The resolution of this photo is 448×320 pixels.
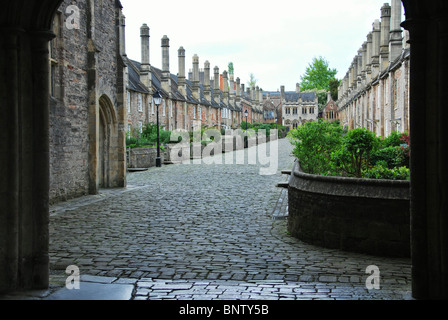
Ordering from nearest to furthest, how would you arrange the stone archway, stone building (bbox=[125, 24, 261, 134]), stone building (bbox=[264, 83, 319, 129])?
the stone archway, stone building (bbox=[125, 24, 261, 134]), stone building (bbox=[264, 83, 319, 129])

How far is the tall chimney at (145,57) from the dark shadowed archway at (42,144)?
4303cm

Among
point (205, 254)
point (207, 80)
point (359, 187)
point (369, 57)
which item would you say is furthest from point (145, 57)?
point (359, 187)

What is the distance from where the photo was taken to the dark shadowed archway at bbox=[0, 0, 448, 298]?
15.5ft

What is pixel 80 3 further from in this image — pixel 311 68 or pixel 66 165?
pixel 311 68

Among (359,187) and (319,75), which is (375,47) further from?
(319,75)

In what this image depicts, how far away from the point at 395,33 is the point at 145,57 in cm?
2572

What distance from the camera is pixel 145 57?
49750 mm

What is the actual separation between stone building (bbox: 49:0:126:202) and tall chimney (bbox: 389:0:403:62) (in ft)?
98.4

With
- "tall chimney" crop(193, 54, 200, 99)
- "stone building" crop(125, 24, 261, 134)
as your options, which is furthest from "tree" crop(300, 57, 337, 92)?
"tall chimney" crop(193, 54, 200, 99)

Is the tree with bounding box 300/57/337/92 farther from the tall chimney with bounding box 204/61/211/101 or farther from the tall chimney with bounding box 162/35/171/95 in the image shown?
the tall chimney with bounding box 162/35/171/95

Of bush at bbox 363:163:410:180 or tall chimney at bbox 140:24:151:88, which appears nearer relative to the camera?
bush at bbox 363:163:410:180
